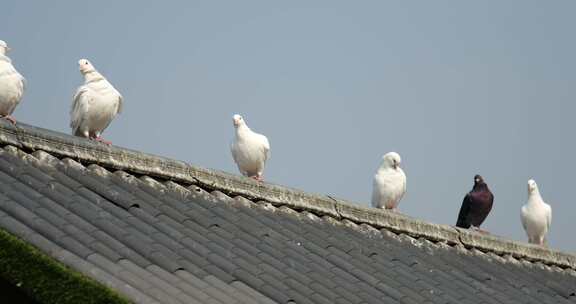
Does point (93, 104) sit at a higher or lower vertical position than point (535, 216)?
higher

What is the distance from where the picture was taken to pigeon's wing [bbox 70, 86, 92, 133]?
28.4ft

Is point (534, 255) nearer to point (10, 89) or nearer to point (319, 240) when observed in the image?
point (319, 240)

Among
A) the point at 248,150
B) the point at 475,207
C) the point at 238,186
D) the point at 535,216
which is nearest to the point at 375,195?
the point at 248,150

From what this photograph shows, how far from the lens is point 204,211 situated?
6.85m

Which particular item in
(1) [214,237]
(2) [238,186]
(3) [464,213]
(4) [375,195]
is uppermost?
(2) [238,186]

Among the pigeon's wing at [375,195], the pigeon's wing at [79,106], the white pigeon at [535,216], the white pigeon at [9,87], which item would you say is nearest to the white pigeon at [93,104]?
the pigeon's wing at [79,106]

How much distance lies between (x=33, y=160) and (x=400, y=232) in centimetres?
324

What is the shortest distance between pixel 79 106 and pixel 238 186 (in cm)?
176

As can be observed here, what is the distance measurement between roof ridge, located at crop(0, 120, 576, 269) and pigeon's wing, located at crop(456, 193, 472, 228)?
2.99 meters

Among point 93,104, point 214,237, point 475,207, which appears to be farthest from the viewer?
point 475,207

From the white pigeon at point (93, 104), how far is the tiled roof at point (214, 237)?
155cm

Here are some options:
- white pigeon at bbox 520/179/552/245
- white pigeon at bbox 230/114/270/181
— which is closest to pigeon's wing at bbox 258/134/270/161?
white pigeon at bbox 230/114/270/181

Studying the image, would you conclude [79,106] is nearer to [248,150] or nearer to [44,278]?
[248,150]

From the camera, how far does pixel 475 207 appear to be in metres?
13.3
